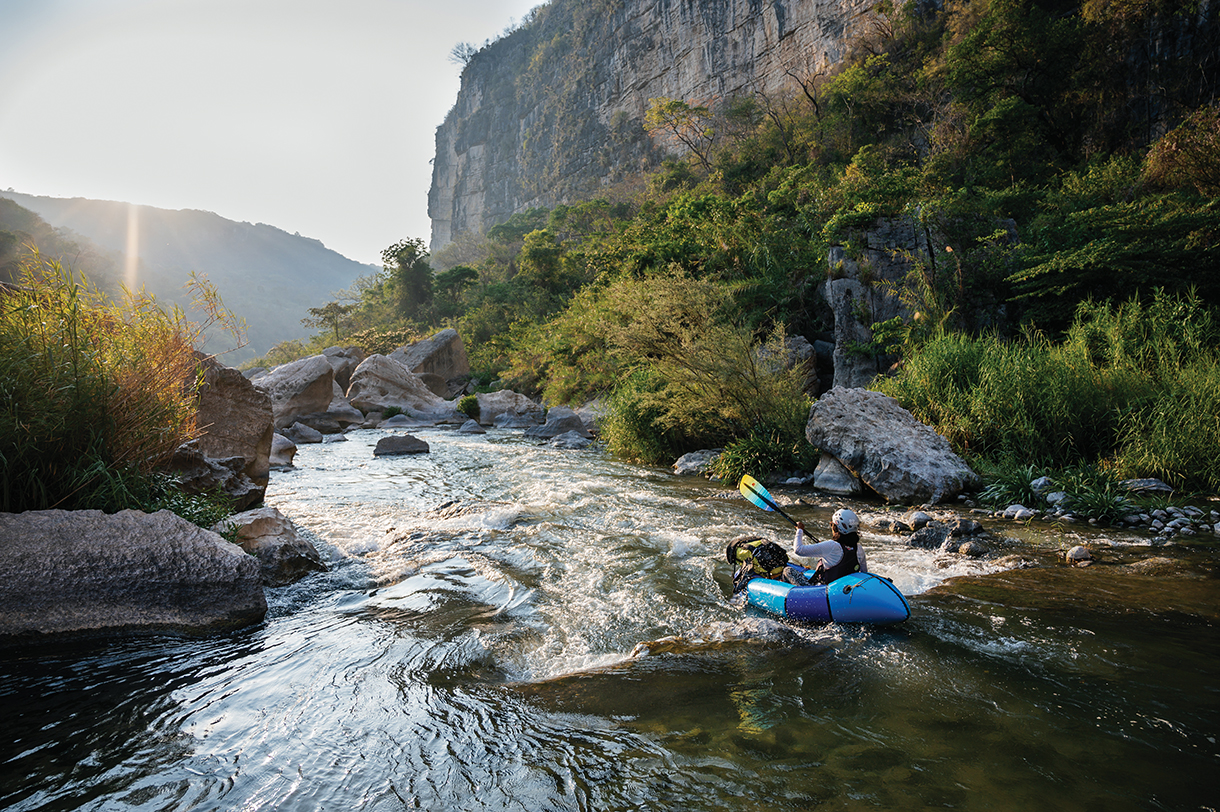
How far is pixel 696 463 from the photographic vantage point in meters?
10.5

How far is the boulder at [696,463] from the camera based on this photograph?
10.3 metres

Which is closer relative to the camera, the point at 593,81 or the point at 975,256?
the point at 975,256

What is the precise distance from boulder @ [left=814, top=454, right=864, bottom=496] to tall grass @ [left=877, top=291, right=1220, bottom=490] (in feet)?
5.59

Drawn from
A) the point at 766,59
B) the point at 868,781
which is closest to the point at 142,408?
the point at 868,781

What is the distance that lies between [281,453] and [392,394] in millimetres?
A: 10988

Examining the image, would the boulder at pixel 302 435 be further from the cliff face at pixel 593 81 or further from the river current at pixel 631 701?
the cliff face at pixel 593 81

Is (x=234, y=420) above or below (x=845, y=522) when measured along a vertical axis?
above

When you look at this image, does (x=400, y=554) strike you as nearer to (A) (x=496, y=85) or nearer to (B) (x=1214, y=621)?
(B) (x=1214, y=621)

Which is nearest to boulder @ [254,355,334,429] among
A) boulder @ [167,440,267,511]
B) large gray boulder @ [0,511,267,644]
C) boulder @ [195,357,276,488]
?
boulder @ [195,357,276,488]

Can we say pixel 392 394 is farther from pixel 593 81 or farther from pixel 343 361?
pixel 593 81

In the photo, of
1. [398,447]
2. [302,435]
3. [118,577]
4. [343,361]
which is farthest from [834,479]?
[343,361]

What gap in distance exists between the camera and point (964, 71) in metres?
18.7

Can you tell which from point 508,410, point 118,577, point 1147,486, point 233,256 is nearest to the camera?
point 118,577

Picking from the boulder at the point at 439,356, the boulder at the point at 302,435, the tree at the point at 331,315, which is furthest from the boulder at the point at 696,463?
the tree at the point at 331,315
